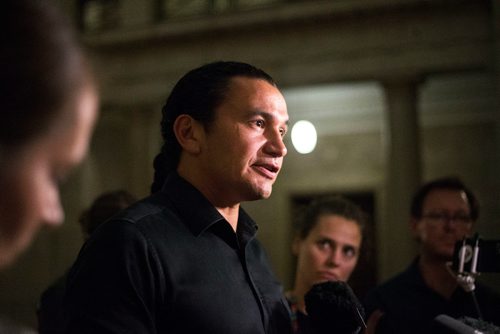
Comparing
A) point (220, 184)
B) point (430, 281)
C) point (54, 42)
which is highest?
point (54, 42)

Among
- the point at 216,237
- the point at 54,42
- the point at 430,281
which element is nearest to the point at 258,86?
the point at 216,237

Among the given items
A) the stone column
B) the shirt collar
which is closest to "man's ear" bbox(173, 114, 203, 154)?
the shirt collar

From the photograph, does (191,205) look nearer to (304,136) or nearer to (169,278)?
(169,278)

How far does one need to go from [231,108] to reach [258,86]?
13cm

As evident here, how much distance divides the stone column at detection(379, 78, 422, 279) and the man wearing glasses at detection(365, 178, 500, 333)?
629 cm

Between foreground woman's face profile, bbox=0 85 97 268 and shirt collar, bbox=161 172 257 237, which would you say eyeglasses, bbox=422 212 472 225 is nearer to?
shirt collar, bbox=161 172 257 237

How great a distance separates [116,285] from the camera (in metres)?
1.82

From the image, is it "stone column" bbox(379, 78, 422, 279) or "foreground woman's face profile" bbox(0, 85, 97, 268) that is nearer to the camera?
"foreground woman's face profile" bbox(0, 85, 97, 268)

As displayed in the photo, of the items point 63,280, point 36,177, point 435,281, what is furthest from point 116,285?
point 435,281

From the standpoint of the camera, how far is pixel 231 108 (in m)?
2.29

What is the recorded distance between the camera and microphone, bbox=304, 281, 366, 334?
2.15 meters

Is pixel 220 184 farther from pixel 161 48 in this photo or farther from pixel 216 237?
pixel 161 48

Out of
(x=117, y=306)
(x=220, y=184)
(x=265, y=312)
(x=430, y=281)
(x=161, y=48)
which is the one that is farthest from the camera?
(x=161, y=48)

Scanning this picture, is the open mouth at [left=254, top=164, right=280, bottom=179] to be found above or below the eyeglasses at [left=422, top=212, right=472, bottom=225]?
above
